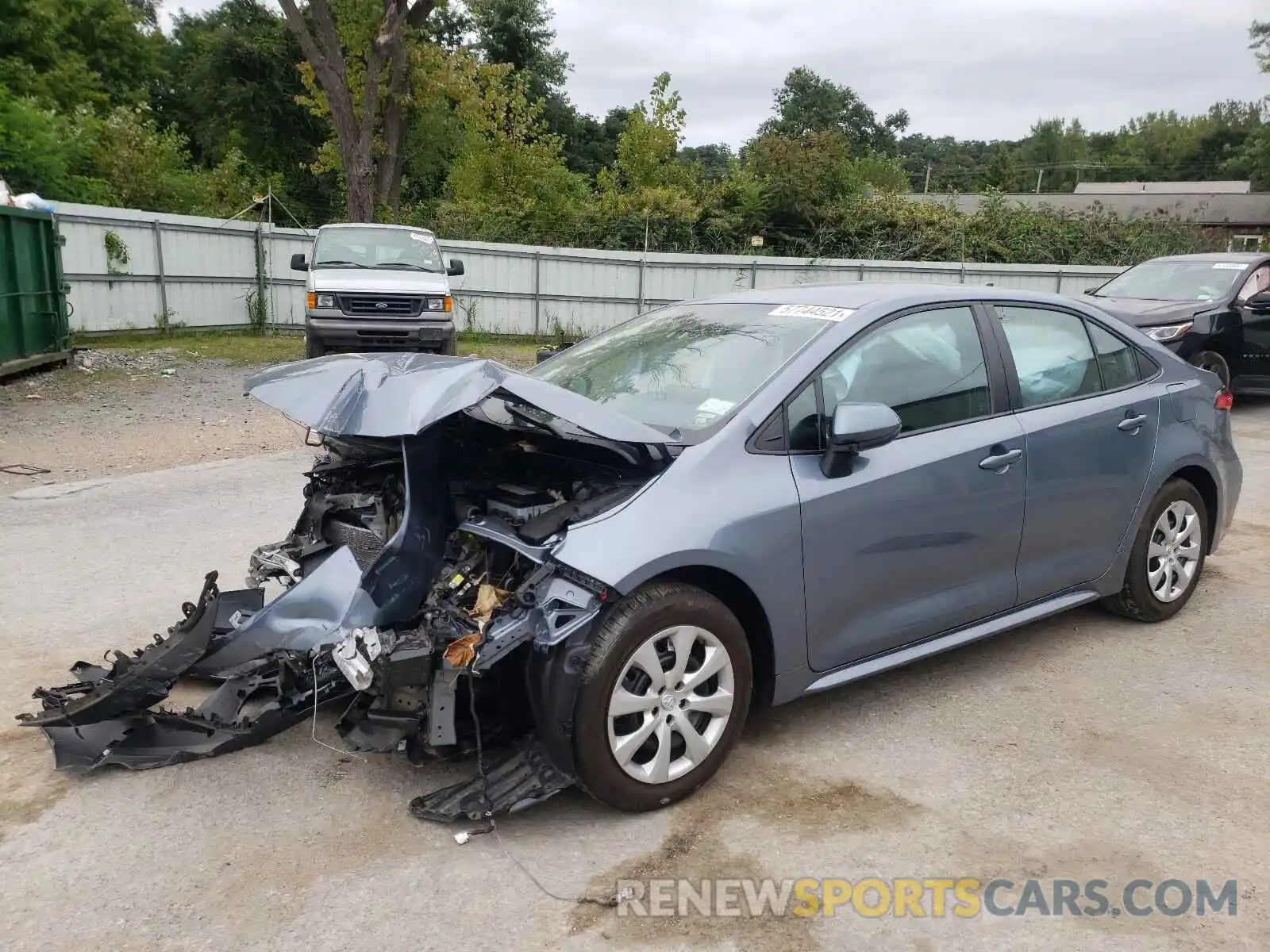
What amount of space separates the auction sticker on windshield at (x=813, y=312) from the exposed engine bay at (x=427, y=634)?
1.05 m

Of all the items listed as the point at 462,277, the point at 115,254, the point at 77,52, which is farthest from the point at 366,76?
the point at 77,52

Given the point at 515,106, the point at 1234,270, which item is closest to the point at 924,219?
the point at 515,106

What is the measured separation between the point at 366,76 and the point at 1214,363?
16.6 metres

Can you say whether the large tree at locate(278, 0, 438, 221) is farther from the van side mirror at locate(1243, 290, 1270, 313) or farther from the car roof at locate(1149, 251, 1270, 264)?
the van side mirror at locate(1243, 290, 1270, 313)

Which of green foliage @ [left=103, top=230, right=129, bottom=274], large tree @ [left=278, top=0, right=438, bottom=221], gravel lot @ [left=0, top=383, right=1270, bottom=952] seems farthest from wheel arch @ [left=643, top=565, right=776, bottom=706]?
large tree @ [left=278, top=0, right=438, bottom=221]

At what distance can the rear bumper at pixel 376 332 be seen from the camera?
11.8m

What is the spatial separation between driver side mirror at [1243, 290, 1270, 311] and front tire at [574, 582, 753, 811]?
10.1m

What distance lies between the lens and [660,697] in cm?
309

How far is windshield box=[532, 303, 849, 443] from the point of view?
11.9 feet

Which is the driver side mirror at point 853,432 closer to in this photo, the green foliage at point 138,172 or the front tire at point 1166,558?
the front tire at point 1166,558

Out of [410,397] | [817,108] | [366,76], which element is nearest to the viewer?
[410,397]

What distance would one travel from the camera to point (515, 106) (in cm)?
2486

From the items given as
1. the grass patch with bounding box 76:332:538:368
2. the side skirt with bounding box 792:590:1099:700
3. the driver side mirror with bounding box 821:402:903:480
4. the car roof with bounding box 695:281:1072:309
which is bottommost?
the grass patch with bounding box 76:332:538:368

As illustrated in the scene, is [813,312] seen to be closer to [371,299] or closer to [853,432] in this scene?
[853,432]
